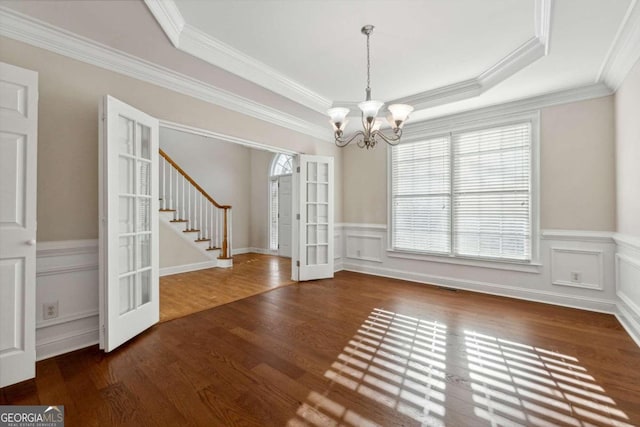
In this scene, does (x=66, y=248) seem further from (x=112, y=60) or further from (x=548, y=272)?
(x=548, y=272)

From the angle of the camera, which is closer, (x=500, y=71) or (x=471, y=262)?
(x=500, y=71)

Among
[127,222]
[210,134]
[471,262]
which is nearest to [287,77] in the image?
[210,134]

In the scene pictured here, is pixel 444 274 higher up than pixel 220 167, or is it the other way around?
pixel 220 167

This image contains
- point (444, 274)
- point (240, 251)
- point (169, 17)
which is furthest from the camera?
point (240, 251)

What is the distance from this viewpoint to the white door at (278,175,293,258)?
739 centimetres

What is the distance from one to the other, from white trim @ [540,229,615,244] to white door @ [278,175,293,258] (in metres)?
5.25

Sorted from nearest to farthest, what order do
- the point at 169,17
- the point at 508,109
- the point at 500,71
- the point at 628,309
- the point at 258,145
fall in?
the point at 169,17 < the point at 628,309 < the point at 500,71 < the point at 508,109 < the point at 258,145

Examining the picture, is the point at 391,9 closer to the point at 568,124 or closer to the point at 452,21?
the point at 452,21

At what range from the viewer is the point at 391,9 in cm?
230

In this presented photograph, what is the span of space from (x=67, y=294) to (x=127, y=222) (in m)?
0.73

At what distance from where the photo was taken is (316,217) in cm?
490

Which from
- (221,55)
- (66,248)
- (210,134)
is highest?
(221,55)

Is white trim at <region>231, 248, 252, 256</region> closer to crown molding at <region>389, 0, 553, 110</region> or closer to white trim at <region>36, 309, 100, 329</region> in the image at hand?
white trim at <region>36, 309, 100, 329</region>

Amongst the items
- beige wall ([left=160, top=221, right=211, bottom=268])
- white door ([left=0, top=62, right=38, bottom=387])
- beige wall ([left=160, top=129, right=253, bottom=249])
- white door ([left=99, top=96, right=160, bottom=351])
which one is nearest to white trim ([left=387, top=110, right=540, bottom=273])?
white door ([left=99, top=96, right=160, bottom=351])
